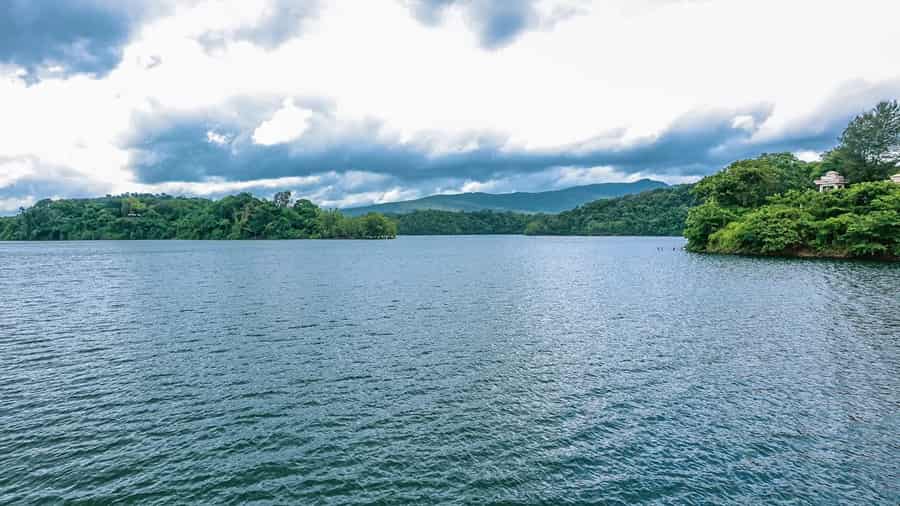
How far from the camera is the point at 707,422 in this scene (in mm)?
18438

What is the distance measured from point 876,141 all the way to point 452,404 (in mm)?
139242

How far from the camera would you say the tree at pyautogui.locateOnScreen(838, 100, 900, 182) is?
10750 cm

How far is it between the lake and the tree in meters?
93.0

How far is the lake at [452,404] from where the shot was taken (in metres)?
14.1

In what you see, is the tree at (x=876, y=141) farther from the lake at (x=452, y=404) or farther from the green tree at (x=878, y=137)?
the lake at (x=452, y=404)

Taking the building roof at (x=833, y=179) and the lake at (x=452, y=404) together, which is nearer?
the lake at (x=452, y=404)

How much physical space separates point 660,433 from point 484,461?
23.4 ft

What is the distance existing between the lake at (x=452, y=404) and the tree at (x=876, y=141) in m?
93.0

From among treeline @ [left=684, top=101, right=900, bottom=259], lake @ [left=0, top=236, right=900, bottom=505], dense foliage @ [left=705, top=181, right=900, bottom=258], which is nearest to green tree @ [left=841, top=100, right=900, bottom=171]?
treeline @ [left=684, top=101, right=900, bottom=259]

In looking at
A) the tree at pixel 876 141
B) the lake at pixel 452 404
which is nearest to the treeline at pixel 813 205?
the tree at pixel 876 141

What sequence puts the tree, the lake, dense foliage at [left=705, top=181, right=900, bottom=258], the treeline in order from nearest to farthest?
the lake → dense foliage at [left=705, top=181, right=900, bottom=258] → the treeline → the tree

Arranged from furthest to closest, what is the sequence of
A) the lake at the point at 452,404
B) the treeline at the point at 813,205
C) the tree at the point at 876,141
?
1. the tree at the point at 876,141
2. the treeline at the point at 813,205
3. the lake at the point at 452,404

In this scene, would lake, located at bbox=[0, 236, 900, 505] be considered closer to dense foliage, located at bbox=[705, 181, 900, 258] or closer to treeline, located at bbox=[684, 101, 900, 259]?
dense foliage, located at bbox=[705, 181, 900, 258]

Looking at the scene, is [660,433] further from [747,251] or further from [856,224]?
[747,251]
